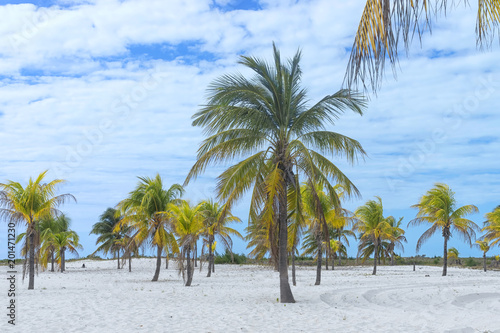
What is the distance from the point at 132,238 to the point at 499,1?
2315 cm

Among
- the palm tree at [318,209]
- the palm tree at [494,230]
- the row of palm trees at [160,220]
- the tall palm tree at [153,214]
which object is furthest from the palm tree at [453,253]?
the tall palm tree at [153,214]

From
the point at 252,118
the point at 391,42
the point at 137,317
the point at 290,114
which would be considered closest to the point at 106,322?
the point at 137,317

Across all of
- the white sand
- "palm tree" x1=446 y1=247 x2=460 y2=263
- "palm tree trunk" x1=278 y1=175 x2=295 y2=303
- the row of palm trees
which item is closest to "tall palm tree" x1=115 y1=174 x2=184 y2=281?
the row of palm trees

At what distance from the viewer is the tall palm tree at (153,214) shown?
24531 millimetres

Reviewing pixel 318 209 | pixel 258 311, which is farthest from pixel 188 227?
pixel 258 311

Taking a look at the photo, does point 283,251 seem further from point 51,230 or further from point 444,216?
point 51,230

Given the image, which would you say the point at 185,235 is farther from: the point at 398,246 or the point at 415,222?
the point at 398,246

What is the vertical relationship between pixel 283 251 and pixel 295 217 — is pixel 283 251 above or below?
below

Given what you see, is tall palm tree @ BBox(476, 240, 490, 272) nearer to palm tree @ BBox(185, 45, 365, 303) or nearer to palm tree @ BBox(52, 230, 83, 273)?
palm tree @ BBox(185, 45, 365, 303)

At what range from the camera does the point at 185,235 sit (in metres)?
22.1

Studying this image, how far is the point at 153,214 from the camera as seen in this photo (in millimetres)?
25047

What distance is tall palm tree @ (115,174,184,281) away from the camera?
24.5m

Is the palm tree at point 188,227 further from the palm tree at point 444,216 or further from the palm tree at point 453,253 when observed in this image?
the palm tree at point 453,253

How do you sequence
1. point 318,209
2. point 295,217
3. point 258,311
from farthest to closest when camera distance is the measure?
point 295,217, point 318,209, point 258,311
